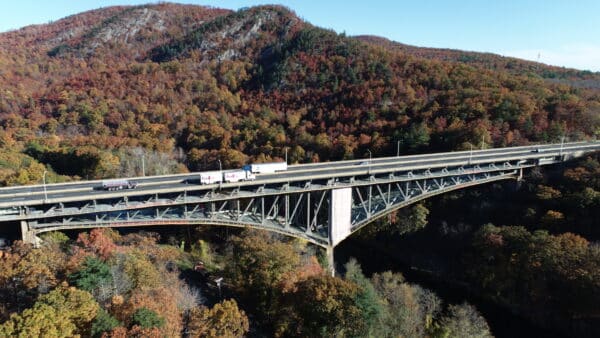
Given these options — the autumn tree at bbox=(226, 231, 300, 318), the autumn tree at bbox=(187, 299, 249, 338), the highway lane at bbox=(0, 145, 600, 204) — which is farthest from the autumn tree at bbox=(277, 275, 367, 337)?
the highway lane at bbox=(0, 145, 600, 204)

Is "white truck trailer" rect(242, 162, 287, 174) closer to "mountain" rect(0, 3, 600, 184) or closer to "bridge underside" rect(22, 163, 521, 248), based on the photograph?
"bridge underside" rect(22, 163, 521, 248)

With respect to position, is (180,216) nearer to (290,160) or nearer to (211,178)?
(211,178)

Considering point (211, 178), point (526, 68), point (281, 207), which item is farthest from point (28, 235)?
point (526, 68)

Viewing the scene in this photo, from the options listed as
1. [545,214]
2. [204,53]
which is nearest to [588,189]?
[545,214]

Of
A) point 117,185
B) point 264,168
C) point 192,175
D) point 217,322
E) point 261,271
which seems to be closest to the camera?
point 217,322

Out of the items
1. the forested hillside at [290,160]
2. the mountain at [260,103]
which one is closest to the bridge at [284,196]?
the forested hillside at [290,160]
